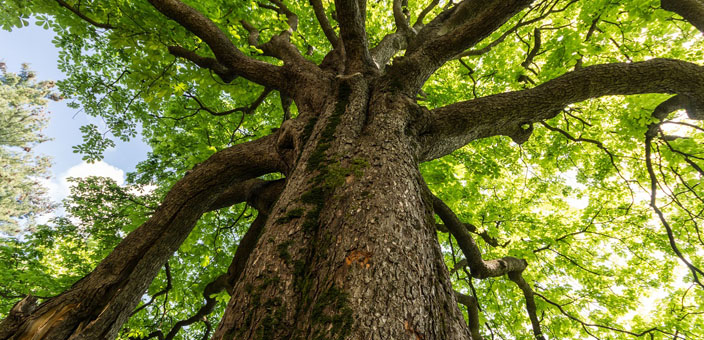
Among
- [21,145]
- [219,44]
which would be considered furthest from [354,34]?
[21,145]

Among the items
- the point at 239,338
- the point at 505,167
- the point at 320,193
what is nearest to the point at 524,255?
the point at 505,167

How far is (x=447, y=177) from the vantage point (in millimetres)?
5887

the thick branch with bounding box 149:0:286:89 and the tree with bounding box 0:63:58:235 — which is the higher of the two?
the tree with bounding box 0:63:58:235

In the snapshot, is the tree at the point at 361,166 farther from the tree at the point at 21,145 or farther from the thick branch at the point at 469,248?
the tree at the point at 21,145

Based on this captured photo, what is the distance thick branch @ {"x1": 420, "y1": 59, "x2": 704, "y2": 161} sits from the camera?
114 inches

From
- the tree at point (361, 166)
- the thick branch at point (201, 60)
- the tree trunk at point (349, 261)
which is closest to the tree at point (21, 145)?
the tree at point (361, 166)

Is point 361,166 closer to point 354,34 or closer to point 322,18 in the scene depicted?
point 354,34

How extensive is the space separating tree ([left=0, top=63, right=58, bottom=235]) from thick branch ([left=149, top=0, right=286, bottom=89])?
4281cm

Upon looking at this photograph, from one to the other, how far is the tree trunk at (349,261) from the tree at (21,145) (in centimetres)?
4559

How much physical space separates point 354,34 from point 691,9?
14.1 ft

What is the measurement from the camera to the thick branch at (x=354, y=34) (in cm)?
269

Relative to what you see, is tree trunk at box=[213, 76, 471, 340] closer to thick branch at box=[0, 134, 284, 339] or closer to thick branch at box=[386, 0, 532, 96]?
thick branch at box=[0, 134, 284, 339]

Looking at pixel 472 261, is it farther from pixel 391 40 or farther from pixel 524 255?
pixel 391 40

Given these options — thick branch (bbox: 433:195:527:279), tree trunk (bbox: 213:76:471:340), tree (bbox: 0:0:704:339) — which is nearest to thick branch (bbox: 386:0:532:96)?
tree (bbox: 0:0:704:339)
